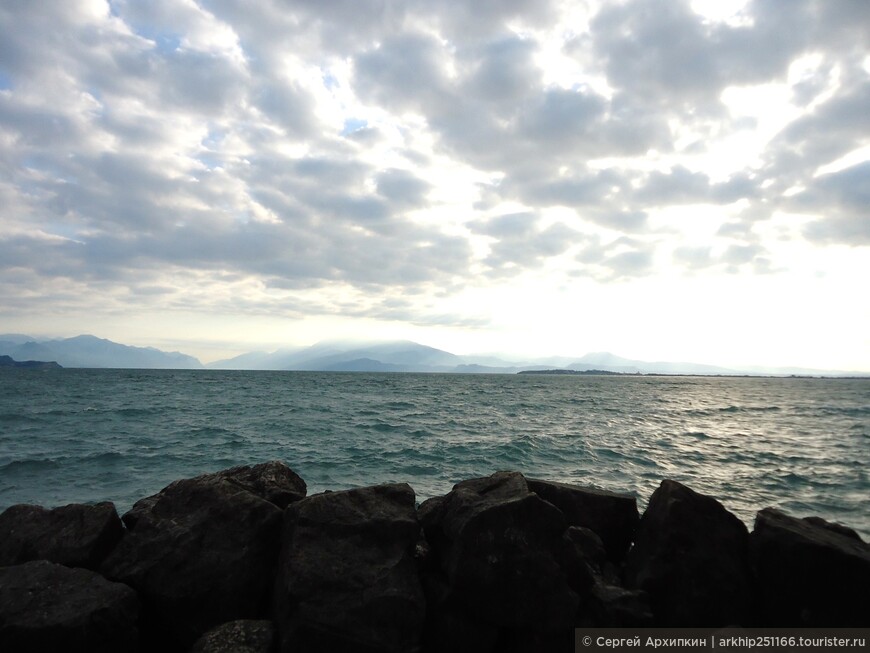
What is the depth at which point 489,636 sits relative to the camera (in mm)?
5848

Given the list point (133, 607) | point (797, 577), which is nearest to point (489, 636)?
point (797, 577)

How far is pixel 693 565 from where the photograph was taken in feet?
20.5

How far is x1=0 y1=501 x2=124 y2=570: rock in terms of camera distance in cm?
663

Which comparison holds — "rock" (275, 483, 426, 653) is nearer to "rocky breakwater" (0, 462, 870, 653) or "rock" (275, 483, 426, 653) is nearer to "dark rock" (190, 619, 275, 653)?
"rocky breakwater" (0, 462, 870, 653)

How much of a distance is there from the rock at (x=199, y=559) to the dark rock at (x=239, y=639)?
793 millimetres

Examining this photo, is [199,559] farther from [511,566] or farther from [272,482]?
[511,566]

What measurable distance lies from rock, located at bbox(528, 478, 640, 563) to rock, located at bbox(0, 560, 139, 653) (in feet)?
20.0

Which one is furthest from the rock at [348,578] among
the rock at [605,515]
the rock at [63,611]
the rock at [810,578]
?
the rock at [810,578]

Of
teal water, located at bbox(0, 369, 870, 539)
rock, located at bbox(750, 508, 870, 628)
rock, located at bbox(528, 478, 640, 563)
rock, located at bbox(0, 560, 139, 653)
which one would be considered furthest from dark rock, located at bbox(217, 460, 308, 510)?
teal water, located at bbox(0, 369, 870, 539)

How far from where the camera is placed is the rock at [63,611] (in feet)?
16.3

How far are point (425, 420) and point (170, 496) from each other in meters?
28.6

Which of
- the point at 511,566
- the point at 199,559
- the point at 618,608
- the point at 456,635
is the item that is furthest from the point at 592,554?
the point at 199,559

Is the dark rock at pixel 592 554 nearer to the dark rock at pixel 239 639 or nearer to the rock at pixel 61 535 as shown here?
the dark rock at pixel 239 639

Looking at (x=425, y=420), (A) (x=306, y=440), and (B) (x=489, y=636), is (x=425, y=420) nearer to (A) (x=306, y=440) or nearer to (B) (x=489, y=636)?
(A) (x=306, y=440)
